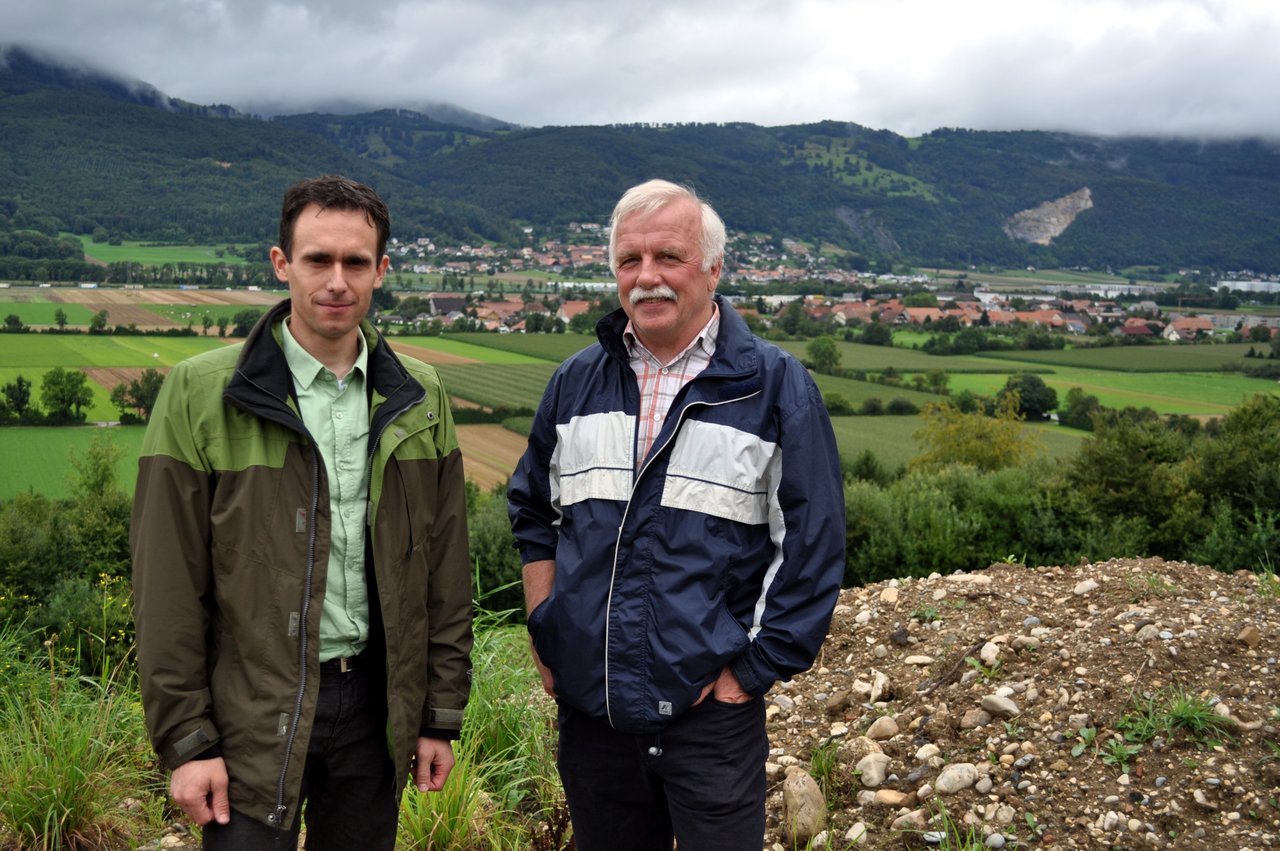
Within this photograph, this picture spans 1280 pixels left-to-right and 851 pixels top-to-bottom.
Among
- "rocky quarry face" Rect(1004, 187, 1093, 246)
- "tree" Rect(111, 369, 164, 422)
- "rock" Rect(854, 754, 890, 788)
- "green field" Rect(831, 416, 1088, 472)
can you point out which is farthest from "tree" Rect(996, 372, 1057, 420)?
"rocky quarry face" Rect(1004, 187, 1093, 246)

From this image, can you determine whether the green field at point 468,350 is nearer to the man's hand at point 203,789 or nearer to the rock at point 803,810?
the rock at point 803,810

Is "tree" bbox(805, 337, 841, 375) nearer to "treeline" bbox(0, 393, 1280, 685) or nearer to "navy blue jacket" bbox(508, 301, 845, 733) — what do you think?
"treeline" bbox(0, 393, 1280, 685)

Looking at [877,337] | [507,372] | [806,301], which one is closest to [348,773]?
[507,372]

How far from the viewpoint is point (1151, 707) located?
356 centimetres

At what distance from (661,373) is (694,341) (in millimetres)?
119

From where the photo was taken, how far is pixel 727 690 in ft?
7.53

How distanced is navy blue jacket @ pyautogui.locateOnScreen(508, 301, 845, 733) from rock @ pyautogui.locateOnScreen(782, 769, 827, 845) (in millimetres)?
1341

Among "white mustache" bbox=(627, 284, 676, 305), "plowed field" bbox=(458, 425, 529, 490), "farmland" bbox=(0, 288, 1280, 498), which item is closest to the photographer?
"white mustache" bbox=(627, 284, 676, 305)

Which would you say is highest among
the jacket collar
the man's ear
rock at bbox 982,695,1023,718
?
the man's ear

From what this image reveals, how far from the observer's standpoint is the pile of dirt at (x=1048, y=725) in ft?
10.5

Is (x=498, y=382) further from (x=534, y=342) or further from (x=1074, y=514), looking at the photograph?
(x=1074, y=514)

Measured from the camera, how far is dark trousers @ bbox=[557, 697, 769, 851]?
2299 mm

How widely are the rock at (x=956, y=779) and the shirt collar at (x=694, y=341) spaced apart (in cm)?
201

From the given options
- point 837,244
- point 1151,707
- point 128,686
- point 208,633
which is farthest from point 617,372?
point 837,244
